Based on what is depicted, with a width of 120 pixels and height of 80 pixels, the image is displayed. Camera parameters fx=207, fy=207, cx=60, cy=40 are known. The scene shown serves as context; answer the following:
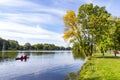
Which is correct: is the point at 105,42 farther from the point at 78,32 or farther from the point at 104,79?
the point at 104,79

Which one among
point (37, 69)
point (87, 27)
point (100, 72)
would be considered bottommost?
point (37, 69)

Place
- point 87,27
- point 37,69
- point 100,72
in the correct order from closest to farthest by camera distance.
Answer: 1. point 100,72
2. point 37,69
3. point 87,27

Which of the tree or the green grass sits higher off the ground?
the tree

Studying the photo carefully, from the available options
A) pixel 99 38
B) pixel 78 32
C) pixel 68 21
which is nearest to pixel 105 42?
pixel 99 38

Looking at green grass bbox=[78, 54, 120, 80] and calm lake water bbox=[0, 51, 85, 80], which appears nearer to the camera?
green grass bbox=[78, 54, 120, 80]

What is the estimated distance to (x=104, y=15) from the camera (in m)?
62.5

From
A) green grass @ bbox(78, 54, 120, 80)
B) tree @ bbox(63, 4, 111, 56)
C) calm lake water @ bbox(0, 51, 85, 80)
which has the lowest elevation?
calm lake water @ bbox(0, 51, 85, 80)

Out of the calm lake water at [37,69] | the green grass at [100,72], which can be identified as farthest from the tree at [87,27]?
the green grass at [100,72]

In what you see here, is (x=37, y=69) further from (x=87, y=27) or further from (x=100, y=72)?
(x=87, y=27)

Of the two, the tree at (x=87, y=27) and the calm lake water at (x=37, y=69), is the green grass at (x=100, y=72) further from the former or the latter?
the tree at (x=87, y=27)

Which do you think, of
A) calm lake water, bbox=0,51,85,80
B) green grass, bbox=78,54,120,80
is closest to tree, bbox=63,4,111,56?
calm lake water, bbox=0,51,85,80

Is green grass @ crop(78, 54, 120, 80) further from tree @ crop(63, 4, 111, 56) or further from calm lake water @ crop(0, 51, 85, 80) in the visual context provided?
tree @ crop(63, 4, 111, 56)

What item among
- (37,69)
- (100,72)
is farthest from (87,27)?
(100,72)

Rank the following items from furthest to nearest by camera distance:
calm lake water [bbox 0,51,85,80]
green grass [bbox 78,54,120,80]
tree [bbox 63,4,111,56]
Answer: tree [bbox 63,4,111,56] < calm lake water [bbox 0,51,85,80] < green grass [bbox 78,54,120,80]
